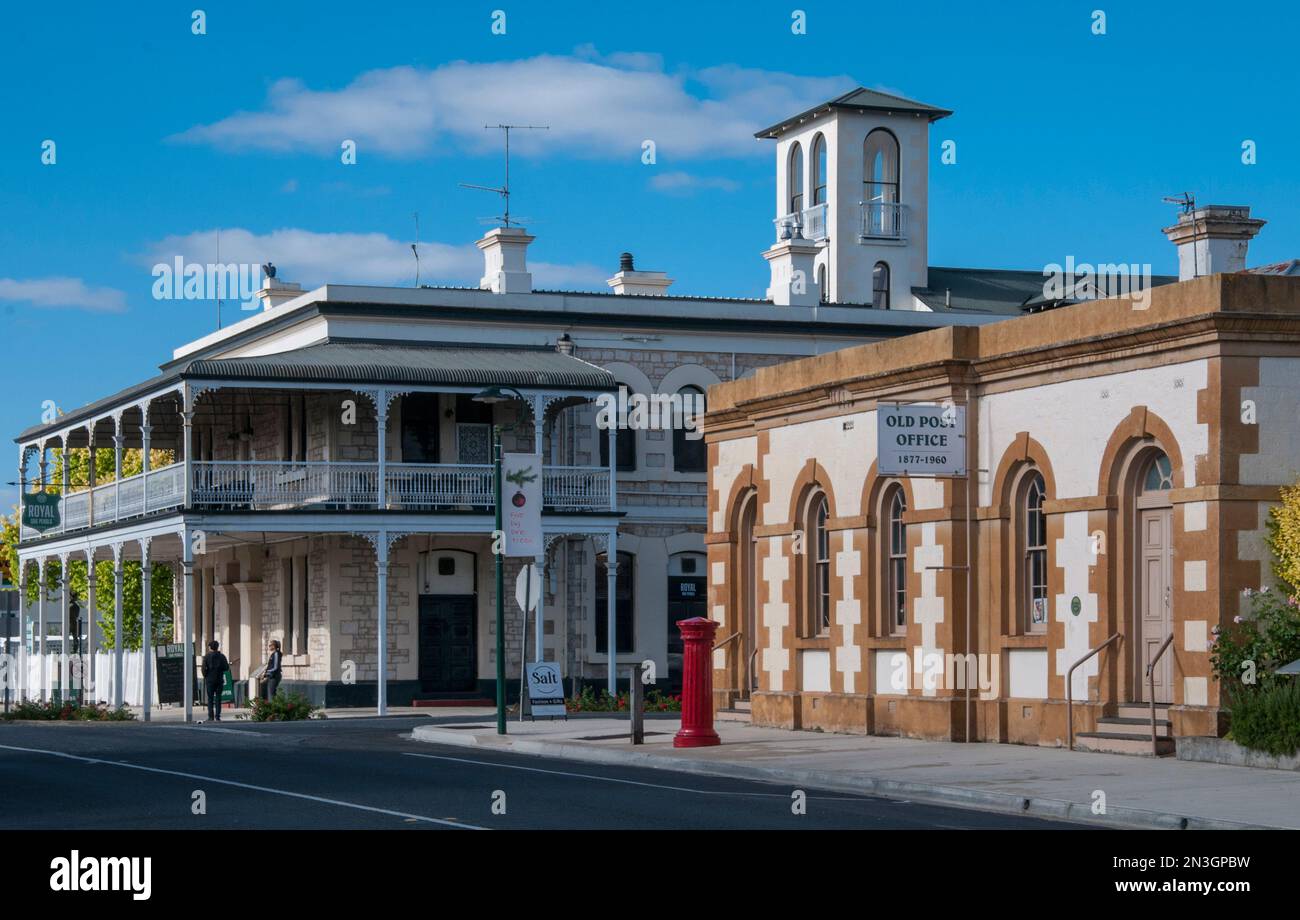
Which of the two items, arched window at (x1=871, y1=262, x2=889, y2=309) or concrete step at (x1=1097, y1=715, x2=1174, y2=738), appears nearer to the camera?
concrete step at (x1=1097, y1=715, x2=1174, y2=738)

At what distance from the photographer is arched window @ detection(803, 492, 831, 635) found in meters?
28.5

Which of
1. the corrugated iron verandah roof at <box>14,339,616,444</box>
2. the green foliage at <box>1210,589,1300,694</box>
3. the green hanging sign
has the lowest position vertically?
the green foliage at <box>1210,589,1300,694</box>

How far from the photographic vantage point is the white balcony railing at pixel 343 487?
38656 mm

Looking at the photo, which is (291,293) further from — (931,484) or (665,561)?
(931,484)

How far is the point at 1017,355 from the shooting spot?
2409 cm

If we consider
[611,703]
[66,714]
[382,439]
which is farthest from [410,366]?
[66,714]

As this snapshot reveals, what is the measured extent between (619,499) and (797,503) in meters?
15.6

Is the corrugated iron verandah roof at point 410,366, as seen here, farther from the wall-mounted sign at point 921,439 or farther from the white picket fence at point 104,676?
the wall-mounted sign at point 921,439

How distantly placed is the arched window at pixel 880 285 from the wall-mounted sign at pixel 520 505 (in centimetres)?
2673

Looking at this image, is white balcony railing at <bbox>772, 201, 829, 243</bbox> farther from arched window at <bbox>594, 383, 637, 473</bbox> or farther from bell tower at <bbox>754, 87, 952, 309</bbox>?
arched window at <bbox>594, 383, 637, 473</bbox>

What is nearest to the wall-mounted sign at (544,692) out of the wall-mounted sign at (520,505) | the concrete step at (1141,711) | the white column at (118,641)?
the wall-mounted sign at (520,505)

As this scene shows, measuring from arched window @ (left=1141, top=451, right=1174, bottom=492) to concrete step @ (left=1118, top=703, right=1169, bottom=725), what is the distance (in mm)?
2313

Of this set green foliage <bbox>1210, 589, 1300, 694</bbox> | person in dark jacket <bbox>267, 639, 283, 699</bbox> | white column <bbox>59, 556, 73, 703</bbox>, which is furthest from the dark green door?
green foliage <bbox>1210, 589, 1300, 694</bbox>

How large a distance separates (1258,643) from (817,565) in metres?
8.91
